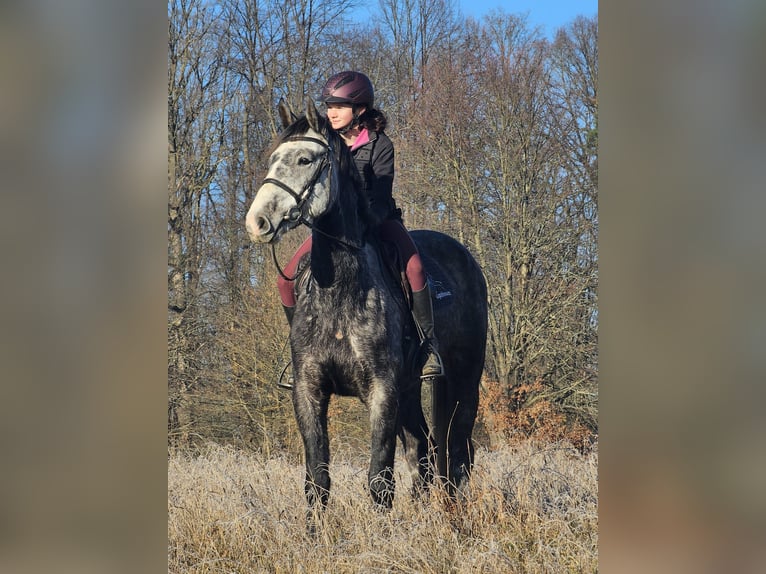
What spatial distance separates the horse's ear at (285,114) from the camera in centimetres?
450

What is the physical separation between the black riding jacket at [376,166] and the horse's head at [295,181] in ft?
1.72

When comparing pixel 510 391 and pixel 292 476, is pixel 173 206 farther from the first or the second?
pixel 292 476

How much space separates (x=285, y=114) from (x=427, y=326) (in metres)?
1.58

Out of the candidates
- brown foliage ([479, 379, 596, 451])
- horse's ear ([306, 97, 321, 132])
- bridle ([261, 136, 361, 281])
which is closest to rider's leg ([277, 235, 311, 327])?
bridle ([261, 136, 361, 281])

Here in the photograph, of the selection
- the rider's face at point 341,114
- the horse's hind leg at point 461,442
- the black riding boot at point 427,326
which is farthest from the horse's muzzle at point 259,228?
the horse's hind leg at point 461,442

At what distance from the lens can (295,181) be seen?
166 inches

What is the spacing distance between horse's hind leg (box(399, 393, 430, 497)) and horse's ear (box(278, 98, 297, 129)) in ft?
7.27

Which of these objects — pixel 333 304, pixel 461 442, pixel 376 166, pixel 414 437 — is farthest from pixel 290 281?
pixel 461 442

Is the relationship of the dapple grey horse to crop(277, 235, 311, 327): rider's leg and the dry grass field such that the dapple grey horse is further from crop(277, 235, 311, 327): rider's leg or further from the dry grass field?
the dry grass field

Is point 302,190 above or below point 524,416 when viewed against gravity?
above

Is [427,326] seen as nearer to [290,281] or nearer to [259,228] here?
[290,281]

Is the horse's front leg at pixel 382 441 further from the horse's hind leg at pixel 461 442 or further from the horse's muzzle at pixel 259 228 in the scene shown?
the horse's hind leg at pixel 461 442

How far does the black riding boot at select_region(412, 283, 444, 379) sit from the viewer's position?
5148 millimetres
